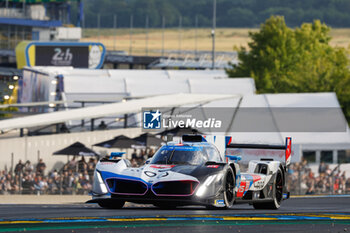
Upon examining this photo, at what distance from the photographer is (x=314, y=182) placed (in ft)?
111

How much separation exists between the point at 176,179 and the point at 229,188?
1.32 m

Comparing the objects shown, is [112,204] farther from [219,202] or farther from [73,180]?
[73,180]

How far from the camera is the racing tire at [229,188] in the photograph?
1551cm

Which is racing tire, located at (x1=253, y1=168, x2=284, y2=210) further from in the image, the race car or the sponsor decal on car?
the sponsor decal on car

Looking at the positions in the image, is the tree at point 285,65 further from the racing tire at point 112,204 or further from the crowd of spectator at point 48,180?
the racing tire at point 112,204

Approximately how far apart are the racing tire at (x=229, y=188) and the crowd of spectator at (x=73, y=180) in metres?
13.6

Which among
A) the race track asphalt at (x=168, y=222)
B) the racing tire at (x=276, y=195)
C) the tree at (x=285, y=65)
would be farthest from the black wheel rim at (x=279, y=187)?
the tree at (x=285, y=65)

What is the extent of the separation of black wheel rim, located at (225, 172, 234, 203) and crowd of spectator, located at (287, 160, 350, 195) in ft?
57.6

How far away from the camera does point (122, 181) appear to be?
A: 49.5ft

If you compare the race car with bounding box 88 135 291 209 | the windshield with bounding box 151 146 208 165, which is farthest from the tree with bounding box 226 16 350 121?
the windshield with bounding box 151 146 208 165

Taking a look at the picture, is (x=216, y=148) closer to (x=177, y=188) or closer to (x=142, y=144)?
(x=177, y=188)

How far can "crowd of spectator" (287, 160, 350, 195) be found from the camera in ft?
110

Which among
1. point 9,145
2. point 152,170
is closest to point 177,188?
point 152,170

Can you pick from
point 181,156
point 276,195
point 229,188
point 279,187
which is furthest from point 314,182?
point 181,156
